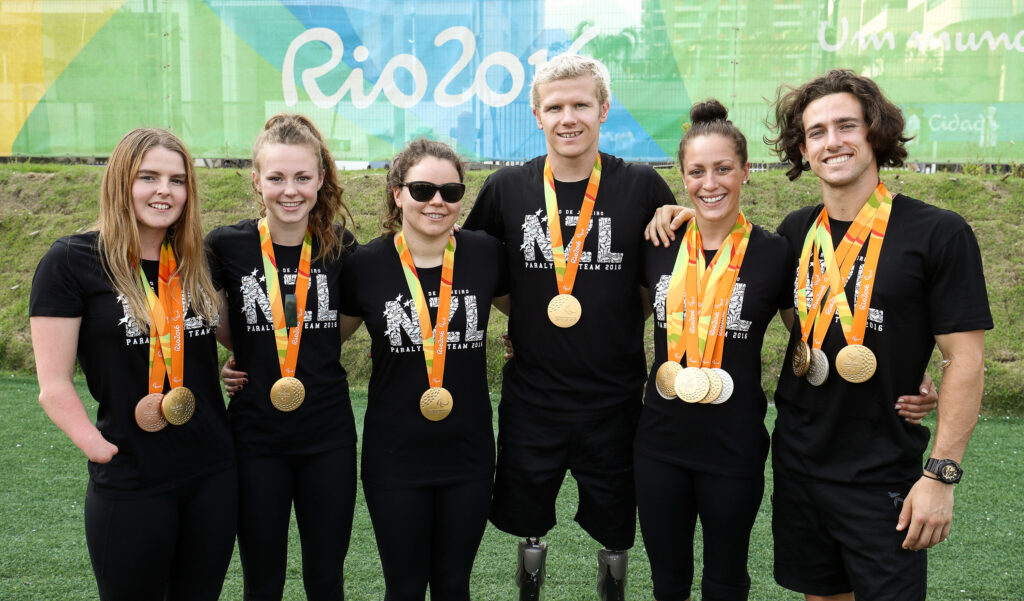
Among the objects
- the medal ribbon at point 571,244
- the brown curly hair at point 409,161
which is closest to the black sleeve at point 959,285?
the medal ribbon at point 571,244

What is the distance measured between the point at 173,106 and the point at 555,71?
7.34 m

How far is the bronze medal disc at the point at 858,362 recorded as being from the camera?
2295 millimetres

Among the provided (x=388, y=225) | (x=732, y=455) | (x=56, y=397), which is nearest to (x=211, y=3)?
(x=388, y=225)

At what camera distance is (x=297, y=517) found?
2564 mm

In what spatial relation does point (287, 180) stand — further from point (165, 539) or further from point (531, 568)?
point (531, 568)

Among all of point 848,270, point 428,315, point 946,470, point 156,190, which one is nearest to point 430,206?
point 428,315

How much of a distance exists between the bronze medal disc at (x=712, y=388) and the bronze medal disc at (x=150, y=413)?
173 centimetres

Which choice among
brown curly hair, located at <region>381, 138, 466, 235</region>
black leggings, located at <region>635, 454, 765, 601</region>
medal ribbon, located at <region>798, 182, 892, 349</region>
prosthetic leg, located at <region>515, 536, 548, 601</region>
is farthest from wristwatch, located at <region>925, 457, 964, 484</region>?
brown curly hair, located at <region>381, 138, 466, 235</region>

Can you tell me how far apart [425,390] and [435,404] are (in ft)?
0.25

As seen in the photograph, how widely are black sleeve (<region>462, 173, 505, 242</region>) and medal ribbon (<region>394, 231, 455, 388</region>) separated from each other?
424 mm

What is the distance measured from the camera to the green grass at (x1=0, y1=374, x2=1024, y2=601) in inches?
133

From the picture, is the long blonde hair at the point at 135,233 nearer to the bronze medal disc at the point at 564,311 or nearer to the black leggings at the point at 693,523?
the bronze medal disc at the point at 564,311

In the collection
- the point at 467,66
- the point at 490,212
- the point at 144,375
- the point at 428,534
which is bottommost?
the point at 428,534

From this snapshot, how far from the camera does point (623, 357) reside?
286 cm
